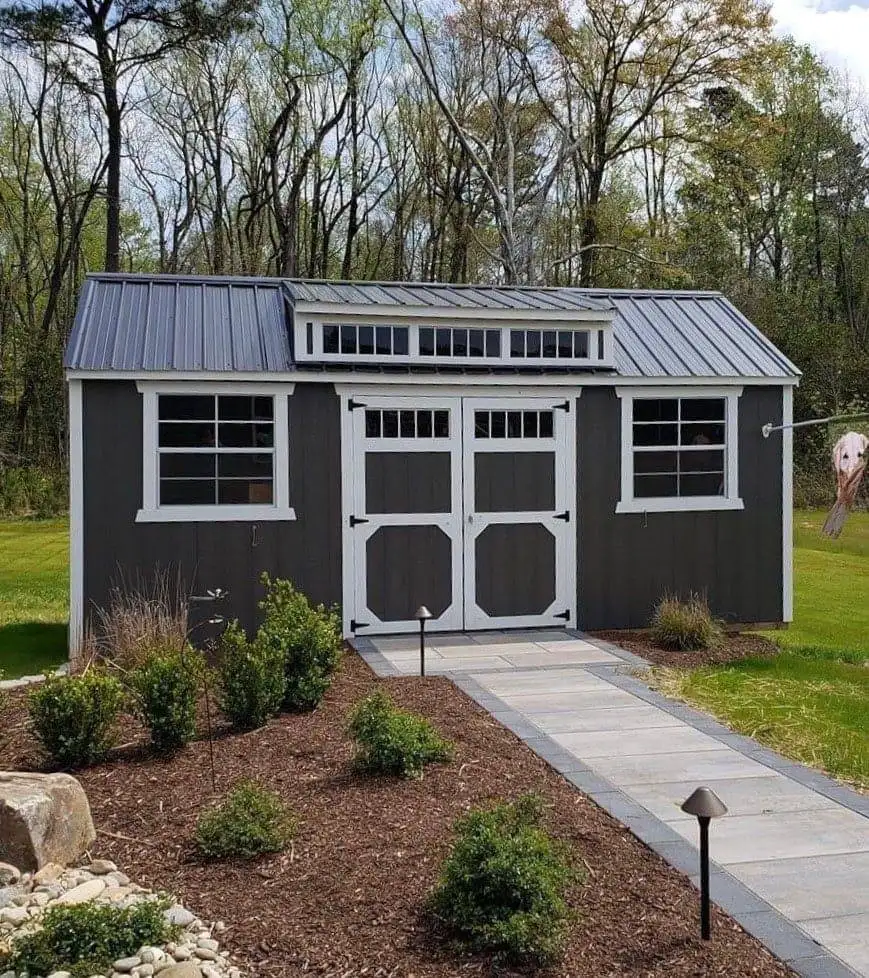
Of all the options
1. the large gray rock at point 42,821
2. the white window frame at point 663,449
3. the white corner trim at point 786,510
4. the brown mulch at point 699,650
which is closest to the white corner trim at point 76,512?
the large gray rock at point 42,821

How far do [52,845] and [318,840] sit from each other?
1074 millimetres

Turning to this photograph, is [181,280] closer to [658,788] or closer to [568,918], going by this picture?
[658,788]

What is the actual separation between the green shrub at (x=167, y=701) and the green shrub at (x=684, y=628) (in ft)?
15.7

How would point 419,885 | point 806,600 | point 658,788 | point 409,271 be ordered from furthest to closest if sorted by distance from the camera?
point 409,271 → point 806,600 → point 658,788 → point 419,885

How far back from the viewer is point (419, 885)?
380 cm

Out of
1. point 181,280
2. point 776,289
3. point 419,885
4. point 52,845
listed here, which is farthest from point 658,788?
point 776,289

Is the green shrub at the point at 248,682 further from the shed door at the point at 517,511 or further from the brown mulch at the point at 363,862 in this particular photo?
the shed door at the point at 517,511

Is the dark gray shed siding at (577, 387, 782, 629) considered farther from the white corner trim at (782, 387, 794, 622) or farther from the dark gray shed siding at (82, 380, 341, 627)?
the dark gray shed siding at (82, 380, 341, 627)

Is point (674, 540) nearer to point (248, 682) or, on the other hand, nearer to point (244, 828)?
point (248, 682)

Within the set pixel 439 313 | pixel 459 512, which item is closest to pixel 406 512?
pixel 459 512

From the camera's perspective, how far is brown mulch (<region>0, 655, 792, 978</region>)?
3287mm

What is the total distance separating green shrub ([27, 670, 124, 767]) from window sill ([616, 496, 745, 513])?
18.3 feet

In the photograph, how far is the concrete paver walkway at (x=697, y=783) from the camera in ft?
11.8

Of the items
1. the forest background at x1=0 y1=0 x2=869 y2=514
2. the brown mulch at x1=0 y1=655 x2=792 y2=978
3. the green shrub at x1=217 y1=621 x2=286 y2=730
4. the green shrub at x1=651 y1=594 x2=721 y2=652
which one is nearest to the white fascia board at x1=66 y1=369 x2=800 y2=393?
the green shrub at x1=651 y1=594 x2=721 y2=652
